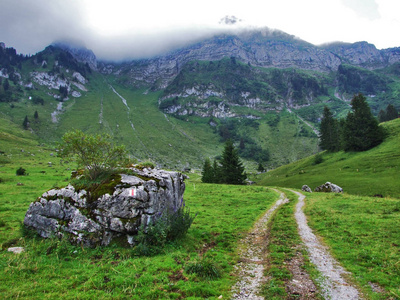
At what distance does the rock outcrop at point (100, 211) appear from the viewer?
489 inches

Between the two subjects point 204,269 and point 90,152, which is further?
point 90,152

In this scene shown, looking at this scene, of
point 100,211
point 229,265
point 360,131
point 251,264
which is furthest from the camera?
point 360,131

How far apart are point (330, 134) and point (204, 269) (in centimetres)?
8453

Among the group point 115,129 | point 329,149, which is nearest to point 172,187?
point 329,149

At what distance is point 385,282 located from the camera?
8.66 meters

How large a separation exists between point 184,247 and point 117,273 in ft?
16.4

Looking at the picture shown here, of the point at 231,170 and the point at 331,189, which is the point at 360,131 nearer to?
the point at 331,189

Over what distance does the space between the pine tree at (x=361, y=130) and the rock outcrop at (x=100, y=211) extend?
6768 centimetres

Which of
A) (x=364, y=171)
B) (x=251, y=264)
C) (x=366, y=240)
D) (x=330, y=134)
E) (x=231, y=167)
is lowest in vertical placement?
(x=364, y=171)

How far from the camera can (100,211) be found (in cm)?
1266

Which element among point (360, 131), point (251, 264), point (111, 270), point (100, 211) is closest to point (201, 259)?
point (251, 264)

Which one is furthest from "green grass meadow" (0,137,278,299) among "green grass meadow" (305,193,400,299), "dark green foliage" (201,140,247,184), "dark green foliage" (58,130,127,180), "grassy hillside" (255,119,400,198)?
"dark green foliage" (201,140,247,184)

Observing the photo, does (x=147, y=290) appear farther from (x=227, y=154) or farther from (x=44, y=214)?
(x=227, y=154)

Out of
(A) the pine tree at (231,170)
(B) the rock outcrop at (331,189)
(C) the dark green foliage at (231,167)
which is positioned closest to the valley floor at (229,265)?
(B) the rock outcrop at (331,189)
